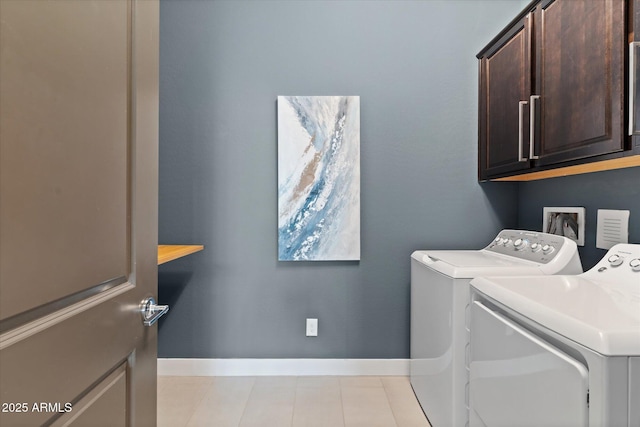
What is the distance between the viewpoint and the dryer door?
0.85 meters

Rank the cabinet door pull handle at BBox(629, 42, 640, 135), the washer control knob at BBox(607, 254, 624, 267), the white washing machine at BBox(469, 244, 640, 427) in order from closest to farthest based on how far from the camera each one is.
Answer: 1. the white washing machine at BBox(469, 244, 640, 427)
2. the cabinet door pull handle at BBox(629, 42, 640, 135)
3. the washer control knob at BBox(607, 254, 624, 267)

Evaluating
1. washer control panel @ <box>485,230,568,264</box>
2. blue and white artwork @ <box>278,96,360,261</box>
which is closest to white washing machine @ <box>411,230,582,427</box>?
washer control panel @ <box>485,230,568,264</box>

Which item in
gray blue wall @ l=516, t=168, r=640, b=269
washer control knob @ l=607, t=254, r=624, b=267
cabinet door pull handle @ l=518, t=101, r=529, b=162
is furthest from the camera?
cabinet door pull handle @ l=518, t=101, r=529, b=162

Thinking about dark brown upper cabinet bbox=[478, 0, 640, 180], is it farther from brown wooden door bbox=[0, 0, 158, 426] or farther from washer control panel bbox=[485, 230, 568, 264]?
brown wooden door bbox=[0, 0, 158, 426]

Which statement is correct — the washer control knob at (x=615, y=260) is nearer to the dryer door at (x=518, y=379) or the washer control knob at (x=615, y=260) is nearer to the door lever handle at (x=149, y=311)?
the dryer door at (x=518, y=379)

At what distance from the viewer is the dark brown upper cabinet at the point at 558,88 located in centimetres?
125

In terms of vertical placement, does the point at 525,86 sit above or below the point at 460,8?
below

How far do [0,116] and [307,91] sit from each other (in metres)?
2.05

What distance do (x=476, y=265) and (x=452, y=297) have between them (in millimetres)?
183

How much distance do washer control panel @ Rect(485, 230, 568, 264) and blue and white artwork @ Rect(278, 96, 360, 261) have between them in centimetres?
84

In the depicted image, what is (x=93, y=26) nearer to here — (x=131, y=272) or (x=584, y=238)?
(x=131, y=272)

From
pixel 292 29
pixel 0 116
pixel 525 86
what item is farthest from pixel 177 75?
pixel 0 116

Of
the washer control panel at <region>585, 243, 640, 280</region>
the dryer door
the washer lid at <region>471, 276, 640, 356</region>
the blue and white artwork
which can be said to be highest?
the blue and white artwork

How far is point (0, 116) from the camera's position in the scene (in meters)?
0.47
